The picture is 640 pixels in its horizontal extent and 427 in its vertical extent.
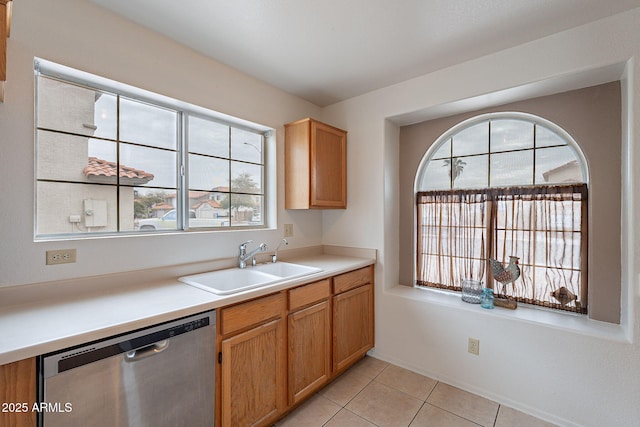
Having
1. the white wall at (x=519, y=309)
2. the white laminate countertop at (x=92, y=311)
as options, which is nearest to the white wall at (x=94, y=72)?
the white laminate countertop at (x=92, y=311)

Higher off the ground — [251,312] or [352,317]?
[251,312]

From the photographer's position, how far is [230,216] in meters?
2.34

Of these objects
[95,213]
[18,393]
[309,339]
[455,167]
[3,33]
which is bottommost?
[309,339]

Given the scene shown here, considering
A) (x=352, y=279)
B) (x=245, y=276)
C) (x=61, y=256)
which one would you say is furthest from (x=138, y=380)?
(x=352, y=279)

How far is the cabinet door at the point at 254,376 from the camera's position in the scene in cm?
145

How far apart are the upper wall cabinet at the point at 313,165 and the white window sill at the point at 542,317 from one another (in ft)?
3.65

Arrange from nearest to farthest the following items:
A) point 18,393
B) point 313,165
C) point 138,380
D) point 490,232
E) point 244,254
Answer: point 18,393, point 138,380, point 244,254, point 490,232, point 313,165

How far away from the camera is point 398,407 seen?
1.93 m

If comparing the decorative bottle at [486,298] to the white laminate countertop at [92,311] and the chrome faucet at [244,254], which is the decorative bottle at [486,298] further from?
the chrome faucet at [244,254]

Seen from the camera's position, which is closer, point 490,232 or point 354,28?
point 354,28

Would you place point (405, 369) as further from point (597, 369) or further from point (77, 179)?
point (77, 179)

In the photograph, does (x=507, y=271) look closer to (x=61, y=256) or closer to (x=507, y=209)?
(x=507, y=209)

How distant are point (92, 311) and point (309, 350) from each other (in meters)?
1.30

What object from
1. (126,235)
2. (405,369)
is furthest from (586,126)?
(126,235)
